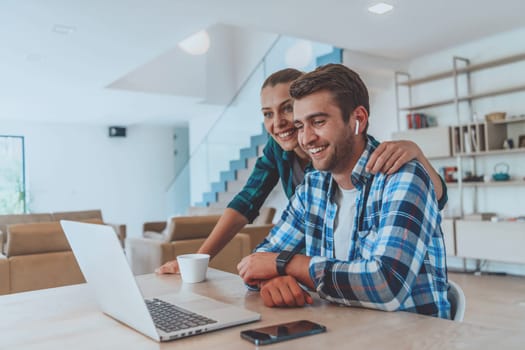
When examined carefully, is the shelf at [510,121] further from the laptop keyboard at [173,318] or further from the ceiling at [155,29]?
the laptop keyboard at [173,318]

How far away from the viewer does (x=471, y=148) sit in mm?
5551

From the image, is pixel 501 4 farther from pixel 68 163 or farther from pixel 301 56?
pixel 68 163

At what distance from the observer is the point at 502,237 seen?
517cm

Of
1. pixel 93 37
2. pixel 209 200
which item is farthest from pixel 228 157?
pixel 93 37

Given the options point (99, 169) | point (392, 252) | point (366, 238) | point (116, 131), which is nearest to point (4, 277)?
point (366, 238)

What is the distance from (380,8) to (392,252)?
3792mm

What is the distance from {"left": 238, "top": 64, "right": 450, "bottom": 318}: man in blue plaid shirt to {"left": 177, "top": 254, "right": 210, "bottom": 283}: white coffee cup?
0.17 m

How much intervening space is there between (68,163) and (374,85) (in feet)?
21.6

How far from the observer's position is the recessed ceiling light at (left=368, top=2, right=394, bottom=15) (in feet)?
14.0

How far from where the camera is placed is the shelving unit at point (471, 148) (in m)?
5.18

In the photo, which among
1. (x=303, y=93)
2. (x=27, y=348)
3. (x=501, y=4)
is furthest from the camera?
(x=501, y=4)

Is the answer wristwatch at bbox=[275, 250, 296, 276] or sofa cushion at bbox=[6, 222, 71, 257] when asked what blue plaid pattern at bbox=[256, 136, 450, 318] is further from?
sofa cushion at bbox=[6, 222, 71, 257]

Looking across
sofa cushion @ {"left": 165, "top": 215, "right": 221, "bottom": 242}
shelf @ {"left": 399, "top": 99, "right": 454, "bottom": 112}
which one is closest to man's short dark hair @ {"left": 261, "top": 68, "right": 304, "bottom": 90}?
sofa cushion @ {"left": 165, "top": 215, "right": 221, "bottom": 242}

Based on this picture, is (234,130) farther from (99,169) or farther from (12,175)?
(12,175)
